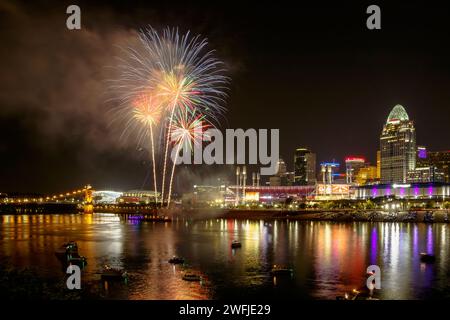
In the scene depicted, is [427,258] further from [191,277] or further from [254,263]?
[191,277]

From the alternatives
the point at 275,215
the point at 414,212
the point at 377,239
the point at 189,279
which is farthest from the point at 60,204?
the point at 189,279

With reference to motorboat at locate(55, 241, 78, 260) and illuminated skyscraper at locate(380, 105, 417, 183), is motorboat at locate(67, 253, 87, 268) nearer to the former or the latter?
motorboat at locate(55, 241, 78, 260)

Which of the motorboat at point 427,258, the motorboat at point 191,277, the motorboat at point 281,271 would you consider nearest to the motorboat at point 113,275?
the motorboat at point 191,277

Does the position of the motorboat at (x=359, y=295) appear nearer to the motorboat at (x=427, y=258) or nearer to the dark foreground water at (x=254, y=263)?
the dark foreground water at (x=254, y=263)

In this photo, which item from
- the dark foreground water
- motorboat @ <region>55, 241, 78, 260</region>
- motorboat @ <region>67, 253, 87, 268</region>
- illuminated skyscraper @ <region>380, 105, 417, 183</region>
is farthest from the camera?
illuminated skyscraper @ <region>380, 105, 417, 183</region>

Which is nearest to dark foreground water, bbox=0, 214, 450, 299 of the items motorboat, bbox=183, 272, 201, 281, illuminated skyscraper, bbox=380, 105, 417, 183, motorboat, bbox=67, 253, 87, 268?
A: motorboat, bbox=183, 272, 201, 281

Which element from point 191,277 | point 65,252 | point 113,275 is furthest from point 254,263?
point 65,252
